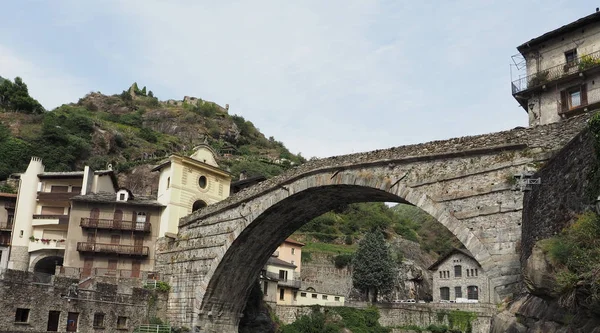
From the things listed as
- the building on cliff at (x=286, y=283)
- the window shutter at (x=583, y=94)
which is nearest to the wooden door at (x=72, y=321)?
A: the building on cliff at (x=286, y=283)

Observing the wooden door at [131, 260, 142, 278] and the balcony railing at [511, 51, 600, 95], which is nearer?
the balcony railing at [511, 51, 600, 95]

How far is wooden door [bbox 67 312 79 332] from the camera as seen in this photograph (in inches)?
1054

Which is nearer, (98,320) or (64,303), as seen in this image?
(64,303)

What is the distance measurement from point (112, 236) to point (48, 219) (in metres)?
6.37

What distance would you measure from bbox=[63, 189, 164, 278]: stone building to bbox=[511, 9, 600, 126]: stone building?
21.6m

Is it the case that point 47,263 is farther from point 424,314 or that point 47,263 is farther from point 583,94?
point 583,94

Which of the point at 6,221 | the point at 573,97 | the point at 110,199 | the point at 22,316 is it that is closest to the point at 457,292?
the point at 573,97

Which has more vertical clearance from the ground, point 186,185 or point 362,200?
point 186,185

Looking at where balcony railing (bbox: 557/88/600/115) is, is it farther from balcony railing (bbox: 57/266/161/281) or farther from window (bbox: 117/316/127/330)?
window (bbox: 117/316/127/330)

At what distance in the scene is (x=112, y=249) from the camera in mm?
34125

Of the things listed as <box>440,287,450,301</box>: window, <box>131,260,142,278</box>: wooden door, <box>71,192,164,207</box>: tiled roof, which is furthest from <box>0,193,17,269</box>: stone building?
<box>440,287,450,301</box>: window

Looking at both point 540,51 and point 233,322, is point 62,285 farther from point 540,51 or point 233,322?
point 540,51

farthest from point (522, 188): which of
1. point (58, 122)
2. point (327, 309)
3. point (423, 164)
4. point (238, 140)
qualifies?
point (238, 140)

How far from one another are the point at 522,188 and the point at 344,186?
9.91 meters
